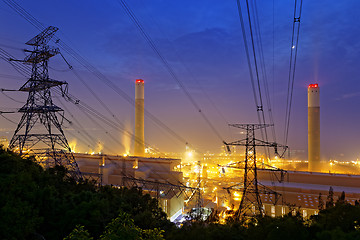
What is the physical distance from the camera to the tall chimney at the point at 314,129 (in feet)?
90.0

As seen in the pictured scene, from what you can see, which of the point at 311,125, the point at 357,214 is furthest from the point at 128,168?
the point at 311,125

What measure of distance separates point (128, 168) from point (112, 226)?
19.6m

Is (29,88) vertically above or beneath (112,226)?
above

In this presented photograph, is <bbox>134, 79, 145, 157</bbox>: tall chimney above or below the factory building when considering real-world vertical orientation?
above

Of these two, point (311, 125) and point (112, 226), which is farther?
point (311, 125)

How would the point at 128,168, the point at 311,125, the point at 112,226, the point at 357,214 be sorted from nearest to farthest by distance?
the point at 112,226 < the point at 357,214 < the point at 128,168 < the point at 311,125

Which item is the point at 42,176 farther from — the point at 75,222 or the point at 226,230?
the point at 226,230

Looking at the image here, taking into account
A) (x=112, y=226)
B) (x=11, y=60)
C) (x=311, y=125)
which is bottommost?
(x=112, y=226)

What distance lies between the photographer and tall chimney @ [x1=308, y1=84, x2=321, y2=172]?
27.4m

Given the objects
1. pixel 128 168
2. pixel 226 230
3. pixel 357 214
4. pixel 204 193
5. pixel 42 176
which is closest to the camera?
pixel 357 214

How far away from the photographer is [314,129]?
91.8ft

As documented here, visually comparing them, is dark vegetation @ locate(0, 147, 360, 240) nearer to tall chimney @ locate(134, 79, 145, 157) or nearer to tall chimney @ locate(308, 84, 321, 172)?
tall chimney @ locate(134, 79, 145, 157)

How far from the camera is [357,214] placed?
463 centimetres

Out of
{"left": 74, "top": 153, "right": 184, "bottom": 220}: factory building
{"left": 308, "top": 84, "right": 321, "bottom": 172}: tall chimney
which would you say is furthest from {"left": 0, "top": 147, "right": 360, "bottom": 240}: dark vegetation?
{"left": 308, "top": 84, "right": 321, "bottom": 172}: tall chimney
